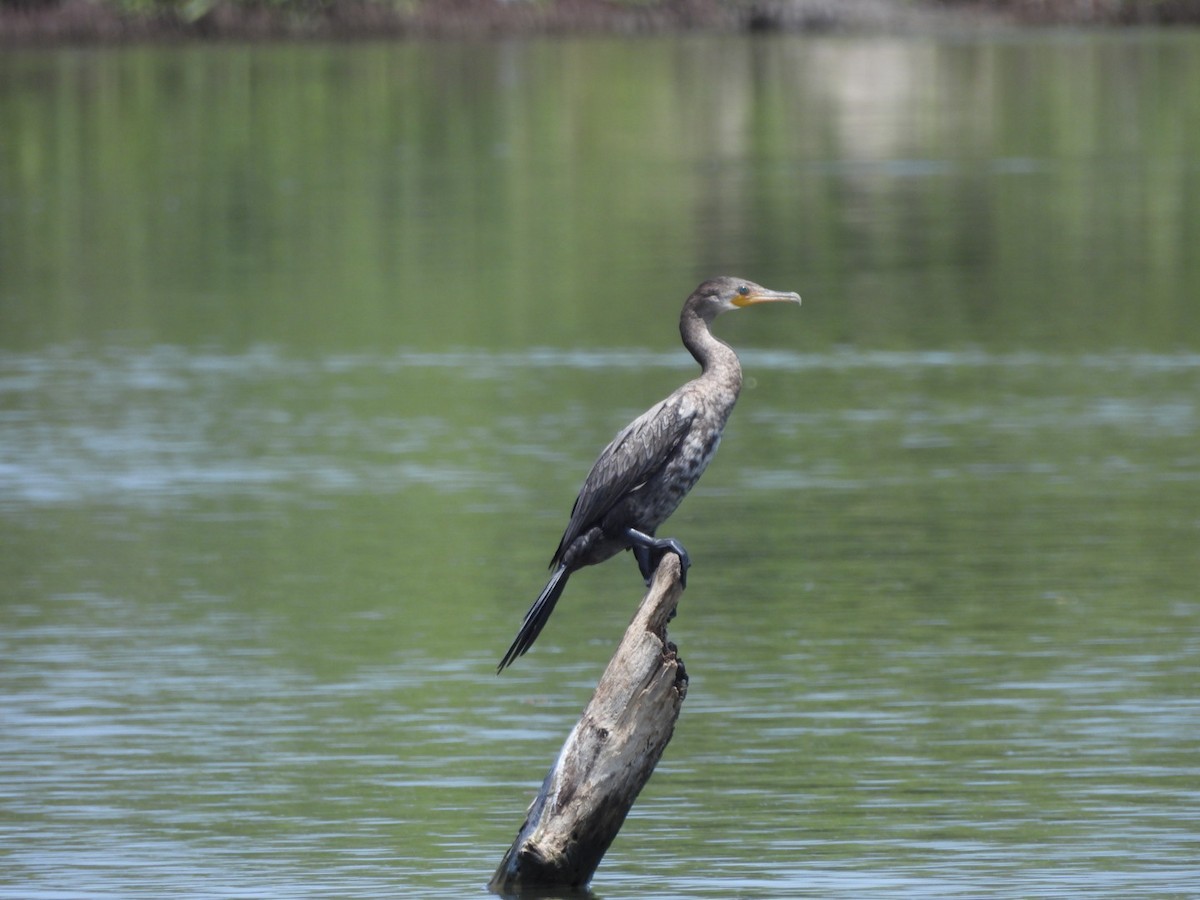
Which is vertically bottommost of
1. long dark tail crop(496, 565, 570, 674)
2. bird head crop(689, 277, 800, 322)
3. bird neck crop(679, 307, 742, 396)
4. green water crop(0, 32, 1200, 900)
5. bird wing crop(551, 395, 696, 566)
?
green water crop(0, 32, 1200, 900)

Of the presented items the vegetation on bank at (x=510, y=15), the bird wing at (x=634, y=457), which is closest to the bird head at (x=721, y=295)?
the bird wing at (x=634, y=457)

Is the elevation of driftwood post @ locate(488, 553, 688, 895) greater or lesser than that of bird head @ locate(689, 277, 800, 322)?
lesser

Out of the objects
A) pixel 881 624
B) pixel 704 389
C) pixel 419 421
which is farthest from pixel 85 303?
pixel 704 389

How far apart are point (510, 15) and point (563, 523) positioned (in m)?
80.0

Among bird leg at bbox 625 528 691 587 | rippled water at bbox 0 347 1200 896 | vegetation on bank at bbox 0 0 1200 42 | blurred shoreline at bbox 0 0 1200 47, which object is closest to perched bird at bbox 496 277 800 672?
bird leg at bbox 625 528 691 587

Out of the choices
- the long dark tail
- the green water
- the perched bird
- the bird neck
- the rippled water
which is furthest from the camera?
the green water

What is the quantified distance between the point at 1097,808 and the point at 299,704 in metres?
3.85

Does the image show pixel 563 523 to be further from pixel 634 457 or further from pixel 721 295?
pixel 634 457

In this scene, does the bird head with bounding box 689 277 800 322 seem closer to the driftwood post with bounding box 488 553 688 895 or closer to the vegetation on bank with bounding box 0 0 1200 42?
the driftwood post with bounding box 488 553 688 895

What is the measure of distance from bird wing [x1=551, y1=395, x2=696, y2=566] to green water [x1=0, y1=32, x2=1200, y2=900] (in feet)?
4.63

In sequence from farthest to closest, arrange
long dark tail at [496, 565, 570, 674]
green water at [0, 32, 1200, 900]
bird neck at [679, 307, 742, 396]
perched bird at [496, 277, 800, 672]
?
1. green water at [0, 32, 1200, 900]
2. bird neck at [679, 307, 742, 396]
3. perched bird at [496, 277, 800, 672]
4. long dark tail at [496, 565, 570, 674]

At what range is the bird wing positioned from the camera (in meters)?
9.15

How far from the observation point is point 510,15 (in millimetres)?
95062

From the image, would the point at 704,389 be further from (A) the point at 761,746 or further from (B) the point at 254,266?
(B) the point at 254,266
